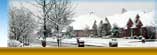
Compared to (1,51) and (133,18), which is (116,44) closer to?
(133,18)

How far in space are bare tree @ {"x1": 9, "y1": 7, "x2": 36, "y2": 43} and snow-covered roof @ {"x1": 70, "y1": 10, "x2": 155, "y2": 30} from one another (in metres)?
0.28

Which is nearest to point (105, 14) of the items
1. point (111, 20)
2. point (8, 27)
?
point (111, 20)

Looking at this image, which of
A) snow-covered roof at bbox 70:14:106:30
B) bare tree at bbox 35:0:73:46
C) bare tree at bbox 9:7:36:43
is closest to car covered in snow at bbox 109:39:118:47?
snow-covered roof at bbox 70:14:106:30

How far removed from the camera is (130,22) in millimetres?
3115

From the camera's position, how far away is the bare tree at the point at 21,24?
3.12m

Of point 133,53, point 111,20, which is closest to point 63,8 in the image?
point 111,20

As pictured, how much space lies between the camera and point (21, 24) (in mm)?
3160

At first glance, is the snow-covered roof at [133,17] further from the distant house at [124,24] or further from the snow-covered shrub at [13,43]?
the snow-covered shrub at [13,43]

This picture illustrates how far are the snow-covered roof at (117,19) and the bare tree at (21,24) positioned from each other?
0.92 ft

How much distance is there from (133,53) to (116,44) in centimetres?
12

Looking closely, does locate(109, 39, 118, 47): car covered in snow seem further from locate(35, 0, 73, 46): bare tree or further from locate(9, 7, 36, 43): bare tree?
locate(9, 7, 36, 43): bare tree

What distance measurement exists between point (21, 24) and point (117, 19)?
614 millimetres

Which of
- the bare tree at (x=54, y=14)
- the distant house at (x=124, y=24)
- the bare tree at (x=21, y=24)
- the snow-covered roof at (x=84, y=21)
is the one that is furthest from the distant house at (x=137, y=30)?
the bare tree at (x=21, y=24)

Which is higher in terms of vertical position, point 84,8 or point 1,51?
point 84,8
